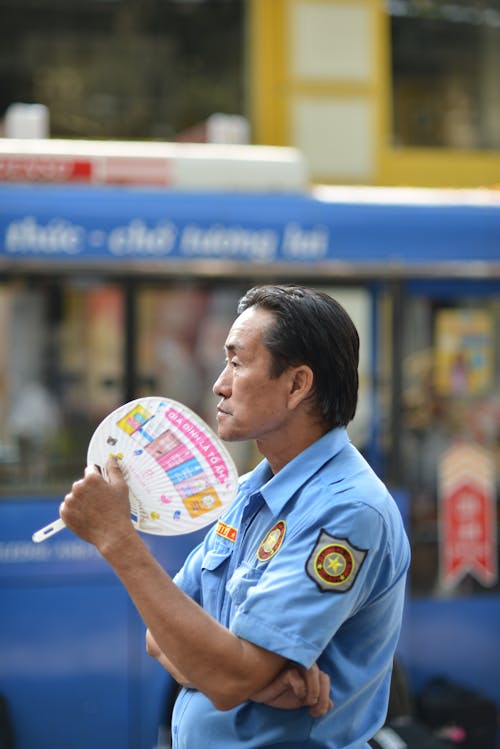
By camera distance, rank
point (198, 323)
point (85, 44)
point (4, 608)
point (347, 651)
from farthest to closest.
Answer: point (85, 44) < point (198, 323) < point (4, 608) < point (347, 651)

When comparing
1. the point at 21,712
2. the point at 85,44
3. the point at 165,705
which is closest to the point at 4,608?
the point at 21,712

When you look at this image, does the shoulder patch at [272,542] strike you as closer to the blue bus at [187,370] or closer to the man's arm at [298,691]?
the man's arm at [298,691]

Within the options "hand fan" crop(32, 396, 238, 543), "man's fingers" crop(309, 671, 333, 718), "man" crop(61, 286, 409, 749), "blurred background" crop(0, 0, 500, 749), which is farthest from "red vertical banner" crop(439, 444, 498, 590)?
"man's fingers" crop(309, 671, 333, 718)

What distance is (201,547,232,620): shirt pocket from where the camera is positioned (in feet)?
6.86

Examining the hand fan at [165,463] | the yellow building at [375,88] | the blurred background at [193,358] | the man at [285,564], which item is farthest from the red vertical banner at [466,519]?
the yellow building at [375,88]

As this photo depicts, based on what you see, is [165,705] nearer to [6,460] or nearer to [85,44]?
[6,460]

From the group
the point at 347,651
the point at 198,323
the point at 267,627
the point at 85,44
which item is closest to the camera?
the point at 267,627

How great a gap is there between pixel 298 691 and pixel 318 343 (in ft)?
2.02

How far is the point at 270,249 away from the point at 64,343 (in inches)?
41.4

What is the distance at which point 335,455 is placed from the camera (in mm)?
2037

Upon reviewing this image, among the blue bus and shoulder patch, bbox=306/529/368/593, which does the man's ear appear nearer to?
shoulder patch, bbox=306/529/368/593

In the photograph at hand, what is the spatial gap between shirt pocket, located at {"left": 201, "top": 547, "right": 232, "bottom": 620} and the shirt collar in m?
0.16

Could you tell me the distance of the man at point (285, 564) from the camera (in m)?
1.82

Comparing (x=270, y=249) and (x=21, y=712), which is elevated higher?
(x=270, y=249)
